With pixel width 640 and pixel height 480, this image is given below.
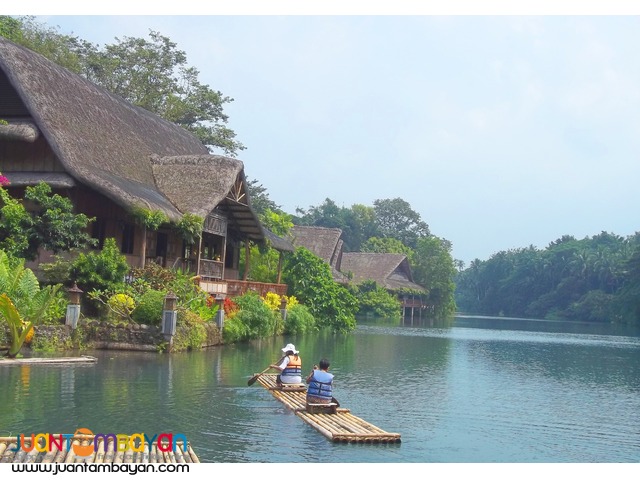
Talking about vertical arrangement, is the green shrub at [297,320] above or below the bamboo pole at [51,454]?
above

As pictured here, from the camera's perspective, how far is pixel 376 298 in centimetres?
6084

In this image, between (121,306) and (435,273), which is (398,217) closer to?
(435,273)

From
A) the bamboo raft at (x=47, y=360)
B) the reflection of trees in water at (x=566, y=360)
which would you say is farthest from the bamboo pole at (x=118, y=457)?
the reflection of trees in water at (x=566, y=360)

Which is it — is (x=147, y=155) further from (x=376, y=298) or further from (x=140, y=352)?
(x=376, y=298)

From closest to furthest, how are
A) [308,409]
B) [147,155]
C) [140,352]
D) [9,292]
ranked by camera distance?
[308,409], [9,292], [140,352], [147,155]

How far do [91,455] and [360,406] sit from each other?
6.45 metres

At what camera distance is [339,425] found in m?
10.9

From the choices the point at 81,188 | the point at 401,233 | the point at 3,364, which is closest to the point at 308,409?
the point at 3,364

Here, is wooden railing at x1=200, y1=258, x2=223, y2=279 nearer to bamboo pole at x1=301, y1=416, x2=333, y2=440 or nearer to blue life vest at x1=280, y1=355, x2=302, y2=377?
blue life vest at x1=280, y1=355, x2=302, y2=377

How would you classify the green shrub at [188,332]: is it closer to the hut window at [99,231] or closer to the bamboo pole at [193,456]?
the hut window at [99,231]

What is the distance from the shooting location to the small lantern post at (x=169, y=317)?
790 inches

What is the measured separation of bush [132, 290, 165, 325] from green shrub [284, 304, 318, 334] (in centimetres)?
1097

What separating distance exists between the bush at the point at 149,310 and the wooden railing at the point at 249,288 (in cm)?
679

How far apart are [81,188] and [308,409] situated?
1373 cm
